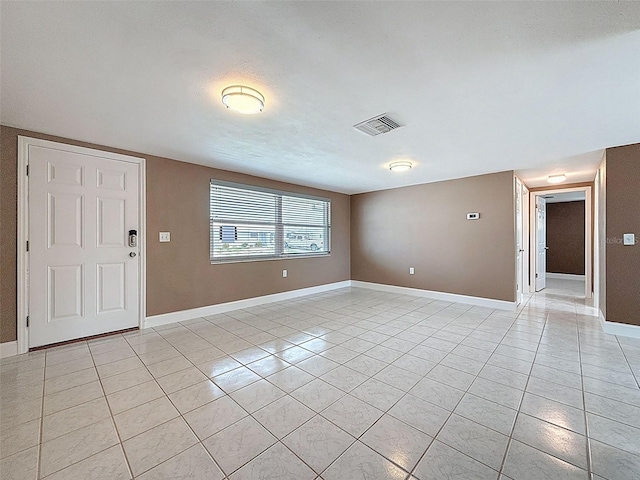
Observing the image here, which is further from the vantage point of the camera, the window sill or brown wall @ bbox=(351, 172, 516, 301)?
brown wall @ bbox=(351, 172, 516, 301)

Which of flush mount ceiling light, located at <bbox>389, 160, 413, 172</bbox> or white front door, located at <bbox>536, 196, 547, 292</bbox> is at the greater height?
flush mount ceiling light, located at <bbox>389, 160, 413, 172</bbox>

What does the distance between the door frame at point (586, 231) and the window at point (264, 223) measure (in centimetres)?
426

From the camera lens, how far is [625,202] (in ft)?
10.5

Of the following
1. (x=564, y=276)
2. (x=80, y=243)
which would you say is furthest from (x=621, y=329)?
(x=80, y=243)

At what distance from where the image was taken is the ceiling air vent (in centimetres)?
249

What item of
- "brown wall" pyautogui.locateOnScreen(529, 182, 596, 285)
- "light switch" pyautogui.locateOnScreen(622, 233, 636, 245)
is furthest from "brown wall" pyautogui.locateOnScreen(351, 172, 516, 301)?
"brown wall" pyautogui.locateOnScreen(529, 182, 596, 285)

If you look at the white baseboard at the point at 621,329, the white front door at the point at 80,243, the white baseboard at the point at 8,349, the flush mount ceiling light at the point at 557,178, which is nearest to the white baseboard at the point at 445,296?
the white baseboard at the point at 621,329

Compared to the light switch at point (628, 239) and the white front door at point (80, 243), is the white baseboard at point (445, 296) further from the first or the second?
the white front door at point (80, 243)

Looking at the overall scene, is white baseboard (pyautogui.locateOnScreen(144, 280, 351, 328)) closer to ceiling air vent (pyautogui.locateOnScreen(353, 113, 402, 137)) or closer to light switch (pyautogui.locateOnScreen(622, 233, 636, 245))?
ceiling air vent (pyautogui.locateOnScreen(353, 113, 402, 137))

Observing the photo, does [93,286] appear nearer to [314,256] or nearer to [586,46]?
[314,256]

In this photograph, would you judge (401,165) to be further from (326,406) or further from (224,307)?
(224,307)

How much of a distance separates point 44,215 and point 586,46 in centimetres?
478

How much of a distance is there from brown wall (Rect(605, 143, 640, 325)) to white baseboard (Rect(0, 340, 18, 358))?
665 cm

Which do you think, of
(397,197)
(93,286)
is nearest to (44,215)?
(93,286)
